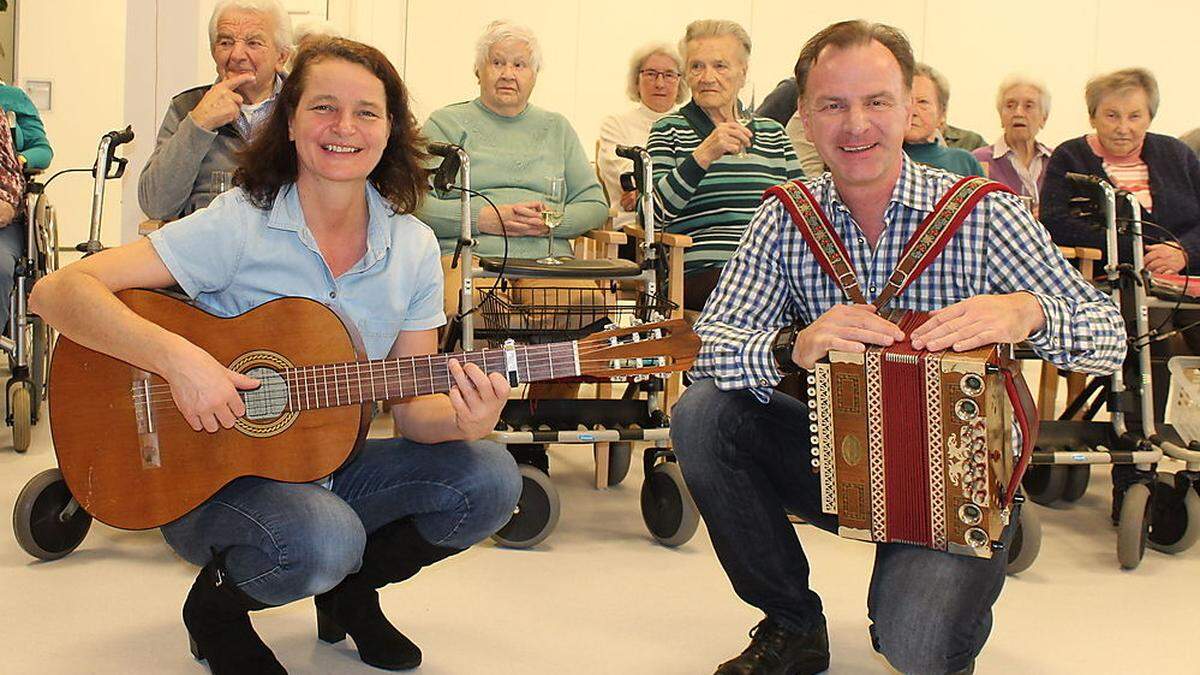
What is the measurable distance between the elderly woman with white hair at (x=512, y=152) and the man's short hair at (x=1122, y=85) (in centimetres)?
179

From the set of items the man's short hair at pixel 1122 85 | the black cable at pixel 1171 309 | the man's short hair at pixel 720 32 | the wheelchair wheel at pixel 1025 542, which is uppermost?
the man's short hair at pixel 720 32

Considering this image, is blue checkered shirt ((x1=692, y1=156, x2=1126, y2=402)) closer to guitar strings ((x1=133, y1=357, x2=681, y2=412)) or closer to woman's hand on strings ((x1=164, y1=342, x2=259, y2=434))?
guitar strings ((x1=133, y1=357, x2=681, y2=412))

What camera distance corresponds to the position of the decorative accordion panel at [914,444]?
1.92 metres

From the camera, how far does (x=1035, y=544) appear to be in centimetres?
319

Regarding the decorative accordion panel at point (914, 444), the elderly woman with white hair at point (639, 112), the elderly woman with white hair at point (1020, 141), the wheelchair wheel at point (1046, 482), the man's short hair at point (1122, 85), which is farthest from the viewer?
the elderly woman with white hair at point (1020, 141)

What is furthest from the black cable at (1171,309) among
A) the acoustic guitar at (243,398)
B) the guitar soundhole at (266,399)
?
the guitar soundhole at (266,399)

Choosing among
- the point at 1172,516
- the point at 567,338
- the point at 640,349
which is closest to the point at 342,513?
the point at 640,349

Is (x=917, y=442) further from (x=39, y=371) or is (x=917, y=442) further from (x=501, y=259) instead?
(x=39, y=371)

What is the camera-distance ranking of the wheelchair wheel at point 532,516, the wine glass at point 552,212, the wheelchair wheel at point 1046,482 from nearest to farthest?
the wheelchair wheel at point 532,516 → the wine glass at point 552,212 → the wheelchair wheel at point 1046,482

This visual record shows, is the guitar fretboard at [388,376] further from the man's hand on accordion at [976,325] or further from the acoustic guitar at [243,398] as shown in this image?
the man's hand on accordion at [976,325]

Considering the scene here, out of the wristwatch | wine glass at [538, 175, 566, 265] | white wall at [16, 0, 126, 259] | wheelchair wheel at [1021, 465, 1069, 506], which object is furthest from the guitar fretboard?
white wall at [16, 0, 126, 259]

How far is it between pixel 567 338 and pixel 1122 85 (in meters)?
2.28

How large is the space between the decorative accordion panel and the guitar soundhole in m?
0.87

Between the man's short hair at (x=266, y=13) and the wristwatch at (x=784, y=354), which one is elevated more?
the man's short hair at (x=266, y=13)
